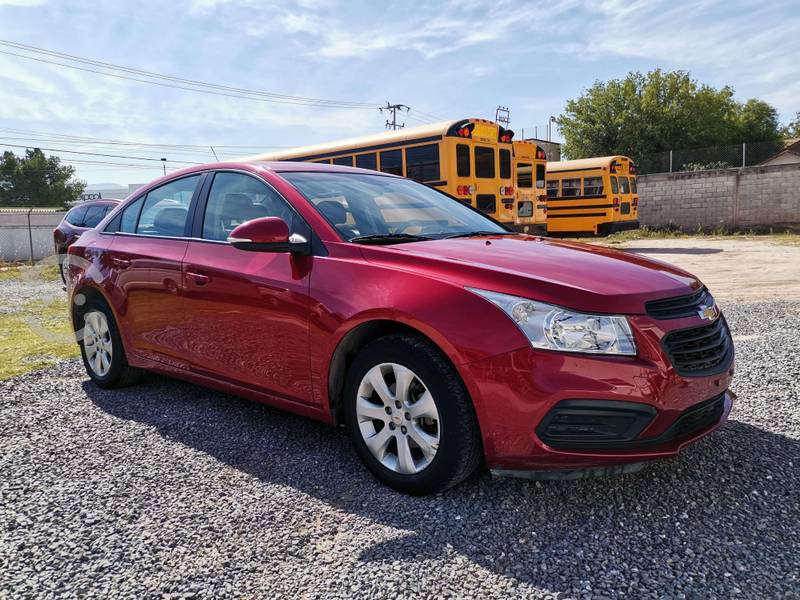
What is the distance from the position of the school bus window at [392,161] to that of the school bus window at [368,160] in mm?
177

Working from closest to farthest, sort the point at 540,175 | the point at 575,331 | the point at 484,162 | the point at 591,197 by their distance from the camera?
1. the point at 575,331
2. the point at 484,162
3. the point at 540,175
4. the point at 591,197

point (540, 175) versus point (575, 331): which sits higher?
point (540, 175)

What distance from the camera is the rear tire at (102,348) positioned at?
175 inches

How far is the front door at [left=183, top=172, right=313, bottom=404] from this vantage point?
318 cm

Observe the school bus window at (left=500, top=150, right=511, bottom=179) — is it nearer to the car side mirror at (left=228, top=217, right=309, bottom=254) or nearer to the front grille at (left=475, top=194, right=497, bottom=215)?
the front grille at (left=475, top=194, right=497, bottom=215)

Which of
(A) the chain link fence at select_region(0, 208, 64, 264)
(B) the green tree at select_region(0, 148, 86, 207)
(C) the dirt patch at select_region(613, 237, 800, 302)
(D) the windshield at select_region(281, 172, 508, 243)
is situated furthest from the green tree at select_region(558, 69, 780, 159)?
(B) the green tree at select_region(0, 148, 86, 207)

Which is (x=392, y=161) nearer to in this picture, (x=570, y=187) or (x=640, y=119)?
(x=570, y=187)

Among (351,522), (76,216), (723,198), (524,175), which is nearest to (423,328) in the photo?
(351,522)

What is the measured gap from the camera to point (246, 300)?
11.1 ft

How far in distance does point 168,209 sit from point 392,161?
330 inches

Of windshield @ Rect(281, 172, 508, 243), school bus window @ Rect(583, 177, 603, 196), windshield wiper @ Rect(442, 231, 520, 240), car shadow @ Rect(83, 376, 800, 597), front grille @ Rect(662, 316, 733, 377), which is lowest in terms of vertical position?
car shadow @ Rect(83, 376, 800, 597)

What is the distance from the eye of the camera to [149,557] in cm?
237

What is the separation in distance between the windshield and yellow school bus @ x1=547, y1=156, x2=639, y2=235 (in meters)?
15.9

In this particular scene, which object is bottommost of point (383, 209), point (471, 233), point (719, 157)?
point (471, 233)
